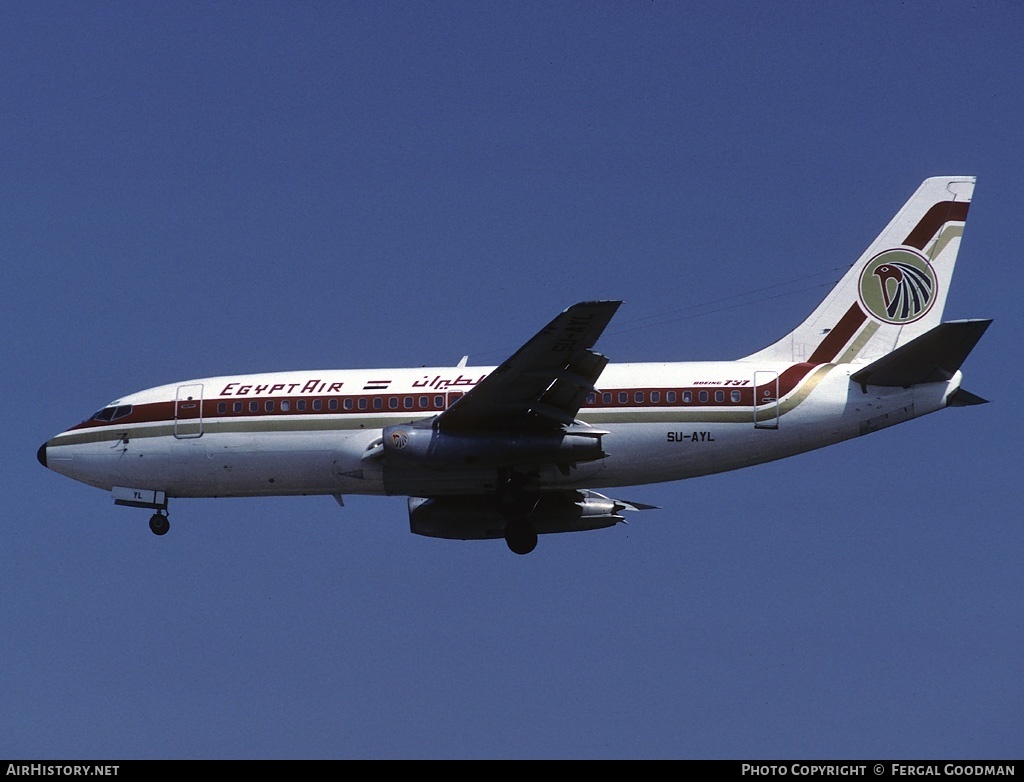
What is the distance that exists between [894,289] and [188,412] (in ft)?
61.8

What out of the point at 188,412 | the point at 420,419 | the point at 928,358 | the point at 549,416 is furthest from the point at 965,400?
the point at 188,412

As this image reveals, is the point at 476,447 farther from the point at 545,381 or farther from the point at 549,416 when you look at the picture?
the point at 545,381

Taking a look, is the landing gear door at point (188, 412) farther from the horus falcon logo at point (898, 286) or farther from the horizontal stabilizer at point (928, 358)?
the horus falcon logo at point (898, 286)

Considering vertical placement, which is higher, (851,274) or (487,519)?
(851,274)

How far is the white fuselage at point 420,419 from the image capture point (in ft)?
129

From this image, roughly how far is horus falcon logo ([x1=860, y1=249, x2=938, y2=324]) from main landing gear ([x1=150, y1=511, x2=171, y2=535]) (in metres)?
19.3

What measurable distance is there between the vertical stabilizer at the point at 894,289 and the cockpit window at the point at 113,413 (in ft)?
54.3

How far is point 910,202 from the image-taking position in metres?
43.2

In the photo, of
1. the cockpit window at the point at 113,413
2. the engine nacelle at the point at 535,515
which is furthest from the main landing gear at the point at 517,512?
the cockpit window at the point at 113,413
